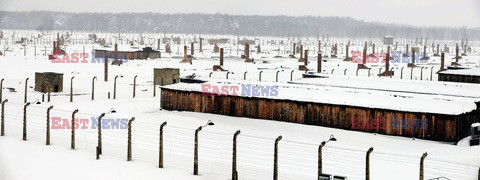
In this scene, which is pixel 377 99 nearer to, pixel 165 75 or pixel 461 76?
pixel 165 75

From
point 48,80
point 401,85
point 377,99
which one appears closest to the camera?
point 377,99

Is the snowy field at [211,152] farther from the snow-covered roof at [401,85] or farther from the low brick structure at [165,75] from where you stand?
the low brick structure at [165,75]

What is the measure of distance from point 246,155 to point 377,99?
26.5 feet

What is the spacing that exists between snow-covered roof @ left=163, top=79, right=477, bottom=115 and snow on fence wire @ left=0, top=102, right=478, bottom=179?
13.2 feet

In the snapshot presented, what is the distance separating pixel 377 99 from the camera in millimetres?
23281

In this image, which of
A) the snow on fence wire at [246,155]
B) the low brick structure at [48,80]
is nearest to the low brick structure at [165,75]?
the low brick structure at [48,80]

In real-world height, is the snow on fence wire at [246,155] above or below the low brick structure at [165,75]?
below

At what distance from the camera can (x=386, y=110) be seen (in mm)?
21734

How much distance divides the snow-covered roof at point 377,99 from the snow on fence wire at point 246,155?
401 centimetres

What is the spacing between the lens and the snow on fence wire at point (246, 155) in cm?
1520

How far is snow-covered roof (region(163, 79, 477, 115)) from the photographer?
70.8 ft

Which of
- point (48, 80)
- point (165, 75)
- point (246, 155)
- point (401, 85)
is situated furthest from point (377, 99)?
point (48, 80)

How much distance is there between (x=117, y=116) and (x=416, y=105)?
1117 centimetres

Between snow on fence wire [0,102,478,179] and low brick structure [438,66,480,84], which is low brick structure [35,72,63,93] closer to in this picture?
snow on fence wire [0,102,478,179]
